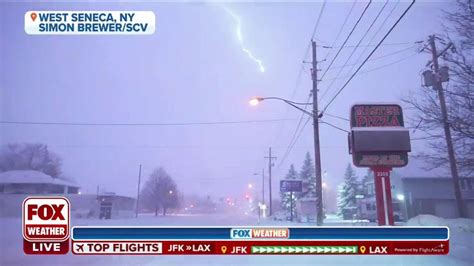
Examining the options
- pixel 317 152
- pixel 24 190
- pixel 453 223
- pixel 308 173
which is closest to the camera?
pixel 24 190

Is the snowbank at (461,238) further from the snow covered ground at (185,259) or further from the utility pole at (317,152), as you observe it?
the utility pole at (317,152)

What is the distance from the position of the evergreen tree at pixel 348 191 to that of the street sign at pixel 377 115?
4231 cm

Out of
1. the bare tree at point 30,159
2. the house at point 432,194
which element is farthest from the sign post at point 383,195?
the house at point 432,194

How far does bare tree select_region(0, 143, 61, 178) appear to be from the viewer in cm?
726

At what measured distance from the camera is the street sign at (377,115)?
6086 millimetres

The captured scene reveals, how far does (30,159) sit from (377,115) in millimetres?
8812

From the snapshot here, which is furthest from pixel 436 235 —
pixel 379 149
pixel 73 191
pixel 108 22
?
pixel 73 191

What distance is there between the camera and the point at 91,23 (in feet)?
17.7

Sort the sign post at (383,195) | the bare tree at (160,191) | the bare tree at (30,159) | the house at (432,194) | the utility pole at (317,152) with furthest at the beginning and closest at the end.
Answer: the bare tree at (160,191)
the house at (432,194)
the utility pole at (317,152)
the bare tree at (30,159)
the sign post at (383,195)

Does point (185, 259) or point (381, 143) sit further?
point (381, 143)

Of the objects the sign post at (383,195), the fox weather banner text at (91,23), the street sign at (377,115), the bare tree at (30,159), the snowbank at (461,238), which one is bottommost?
the snowbank at (461,238)

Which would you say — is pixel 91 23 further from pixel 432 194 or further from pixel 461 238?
pixel 432 194

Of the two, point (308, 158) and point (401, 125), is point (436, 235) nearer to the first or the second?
point (401, 125)

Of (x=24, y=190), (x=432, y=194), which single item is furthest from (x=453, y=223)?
(x=432, y=194)
